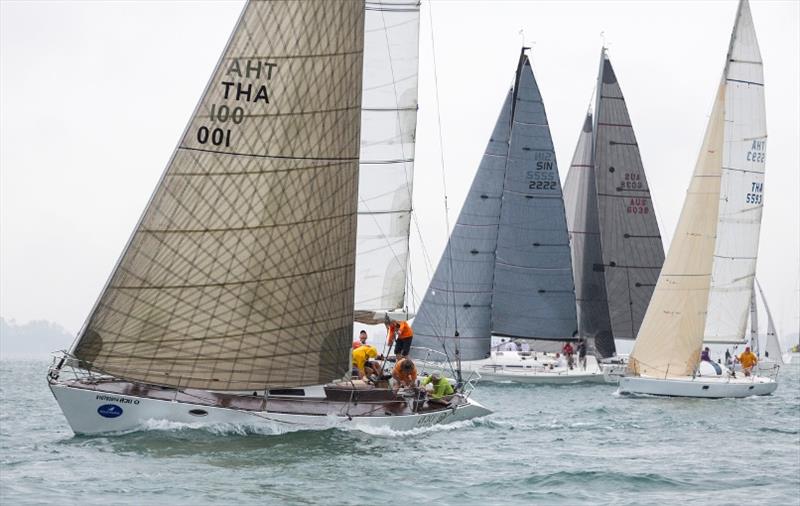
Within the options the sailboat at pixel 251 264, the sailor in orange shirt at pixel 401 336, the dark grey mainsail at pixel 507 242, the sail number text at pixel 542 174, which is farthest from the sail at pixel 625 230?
the sailboat at pixel 251 264

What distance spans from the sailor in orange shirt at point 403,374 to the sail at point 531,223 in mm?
25525

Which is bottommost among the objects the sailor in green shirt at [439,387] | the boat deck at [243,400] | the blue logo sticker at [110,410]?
the blue logo sticker at [110,410]

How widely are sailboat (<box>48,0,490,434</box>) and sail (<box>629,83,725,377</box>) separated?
62.5 ft

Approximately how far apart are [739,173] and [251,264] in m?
25.9

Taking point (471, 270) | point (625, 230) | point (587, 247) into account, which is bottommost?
point (471, 270)

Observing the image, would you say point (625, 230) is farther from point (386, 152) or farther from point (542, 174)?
point (386, 152)

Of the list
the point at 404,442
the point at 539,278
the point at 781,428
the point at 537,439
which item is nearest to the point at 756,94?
the point at 539,278

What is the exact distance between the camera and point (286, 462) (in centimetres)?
2089

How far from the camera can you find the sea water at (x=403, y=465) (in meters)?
18.5

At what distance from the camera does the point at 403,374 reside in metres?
26.1

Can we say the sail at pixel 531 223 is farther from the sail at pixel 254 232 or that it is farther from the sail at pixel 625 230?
the sail at pixel 254 232

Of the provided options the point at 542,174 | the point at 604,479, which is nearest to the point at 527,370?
the point at 542,174

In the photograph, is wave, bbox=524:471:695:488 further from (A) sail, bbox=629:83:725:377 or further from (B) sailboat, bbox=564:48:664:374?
(B) sailboat, bbox=564:48:664:374

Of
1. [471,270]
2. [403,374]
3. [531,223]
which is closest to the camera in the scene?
[403,374]
